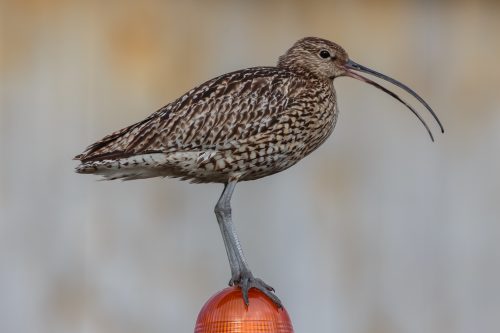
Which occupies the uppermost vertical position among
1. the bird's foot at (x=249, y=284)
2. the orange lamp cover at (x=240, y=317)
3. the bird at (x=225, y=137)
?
the bird at (x=225, y=137)

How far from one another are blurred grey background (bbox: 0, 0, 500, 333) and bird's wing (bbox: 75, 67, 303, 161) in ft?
6.89

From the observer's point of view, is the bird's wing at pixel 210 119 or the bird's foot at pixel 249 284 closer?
the bird's foot at pixel 249 284

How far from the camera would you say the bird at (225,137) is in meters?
7.88

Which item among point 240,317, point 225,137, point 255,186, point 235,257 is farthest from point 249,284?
point 255,186

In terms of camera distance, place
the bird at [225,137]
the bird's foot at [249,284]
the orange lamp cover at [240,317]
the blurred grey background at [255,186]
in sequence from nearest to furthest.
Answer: the orange lamp cover at [240,317]
the bird's foot at [249,284]
the bird at [225,137]
the blurred grey background at [255,186]

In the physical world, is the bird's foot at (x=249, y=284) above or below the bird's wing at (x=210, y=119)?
below

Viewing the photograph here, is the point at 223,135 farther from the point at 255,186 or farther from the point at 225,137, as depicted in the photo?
the point at 255,186

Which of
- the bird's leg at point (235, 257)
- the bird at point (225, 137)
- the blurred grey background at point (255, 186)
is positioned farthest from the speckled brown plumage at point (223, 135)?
the blurred grey background at point (255, 186)

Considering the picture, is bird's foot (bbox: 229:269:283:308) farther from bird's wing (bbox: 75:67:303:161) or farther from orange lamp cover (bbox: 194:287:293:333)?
bird's wing (bbox: 75:67:303:161)

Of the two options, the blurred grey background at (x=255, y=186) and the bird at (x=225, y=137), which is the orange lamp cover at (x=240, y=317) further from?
the blurred grey background at (x=255, y=186)

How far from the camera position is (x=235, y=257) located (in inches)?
304

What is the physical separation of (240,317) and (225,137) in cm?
129

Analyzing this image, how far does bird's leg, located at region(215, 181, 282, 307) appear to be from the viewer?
7371mm

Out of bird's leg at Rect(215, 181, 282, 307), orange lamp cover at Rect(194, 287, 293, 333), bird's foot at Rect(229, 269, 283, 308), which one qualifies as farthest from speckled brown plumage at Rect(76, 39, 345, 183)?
orange lamp cover at Rect(194, 287, 293, 333)
